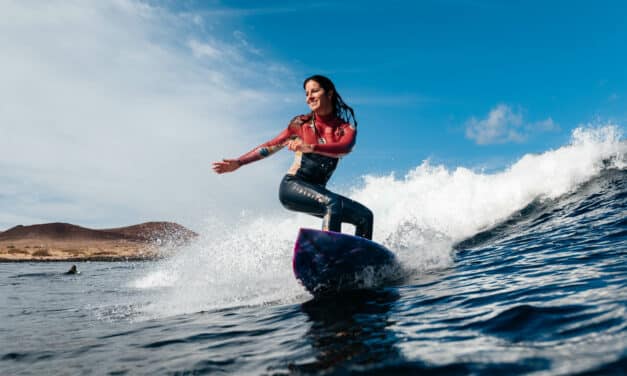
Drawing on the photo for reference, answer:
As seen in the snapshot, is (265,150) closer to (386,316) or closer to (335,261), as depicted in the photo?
(335,261)

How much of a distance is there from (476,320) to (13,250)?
2560 inches

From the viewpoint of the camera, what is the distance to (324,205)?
5.65 metres

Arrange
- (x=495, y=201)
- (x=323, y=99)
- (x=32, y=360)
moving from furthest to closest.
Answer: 1. (x=495, y=201)
2. (x=323, y=99)
3. (x=32, y=360)

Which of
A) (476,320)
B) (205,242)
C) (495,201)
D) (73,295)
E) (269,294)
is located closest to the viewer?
(476,320)

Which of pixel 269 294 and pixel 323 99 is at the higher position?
pixel 323 99

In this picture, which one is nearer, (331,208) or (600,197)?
(331,208)

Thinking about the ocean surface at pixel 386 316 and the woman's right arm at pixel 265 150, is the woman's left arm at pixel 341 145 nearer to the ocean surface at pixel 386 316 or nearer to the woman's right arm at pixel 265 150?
Answer: the woman's right arm at pixel 265 150

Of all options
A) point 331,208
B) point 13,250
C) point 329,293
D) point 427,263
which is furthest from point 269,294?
point 13,250

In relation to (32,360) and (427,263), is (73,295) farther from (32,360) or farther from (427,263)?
(427,263)

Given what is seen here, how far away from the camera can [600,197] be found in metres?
10.9

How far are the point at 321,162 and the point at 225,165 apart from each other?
4.87 ft

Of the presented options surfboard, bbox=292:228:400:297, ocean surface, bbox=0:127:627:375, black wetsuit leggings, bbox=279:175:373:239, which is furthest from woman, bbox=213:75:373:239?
ocean surface, bbox=0:127:627:375

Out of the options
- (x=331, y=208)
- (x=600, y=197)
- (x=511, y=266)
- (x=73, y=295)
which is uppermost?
(x=600, y=197)

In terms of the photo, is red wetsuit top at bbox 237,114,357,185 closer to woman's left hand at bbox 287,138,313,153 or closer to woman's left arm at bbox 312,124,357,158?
woman's left arm at bbox 312,124,357,158
